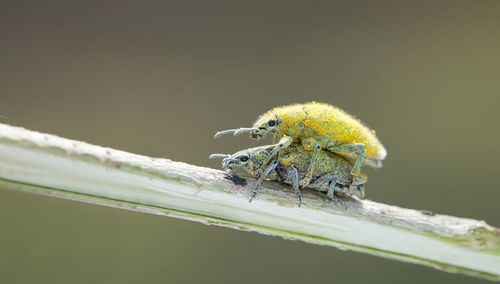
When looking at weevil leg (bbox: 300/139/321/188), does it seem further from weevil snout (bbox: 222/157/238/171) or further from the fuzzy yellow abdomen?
weevil snout (bbox: 222/157/238/171)

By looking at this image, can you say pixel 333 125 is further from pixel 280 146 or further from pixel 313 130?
pixel 280 146

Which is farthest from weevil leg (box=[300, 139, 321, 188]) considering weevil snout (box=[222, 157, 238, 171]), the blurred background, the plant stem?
the blurred background

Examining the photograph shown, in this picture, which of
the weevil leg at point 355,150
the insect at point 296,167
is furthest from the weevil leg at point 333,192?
the weevil leg at point 355,150

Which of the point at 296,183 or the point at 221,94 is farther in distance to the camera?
the point at 221,94

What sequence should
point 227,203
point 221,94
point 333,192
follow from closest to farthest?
point 227,203 → point 333,192 → point 221,94

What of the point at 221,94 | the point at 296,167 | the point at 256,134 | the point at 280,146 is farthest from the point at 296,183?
the point at 221,94

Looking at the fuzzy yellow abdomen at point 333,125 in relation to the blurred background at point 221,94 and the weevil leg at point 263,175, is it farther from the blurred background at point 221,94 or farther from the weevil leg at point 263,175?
the blurred background at point 221,94
